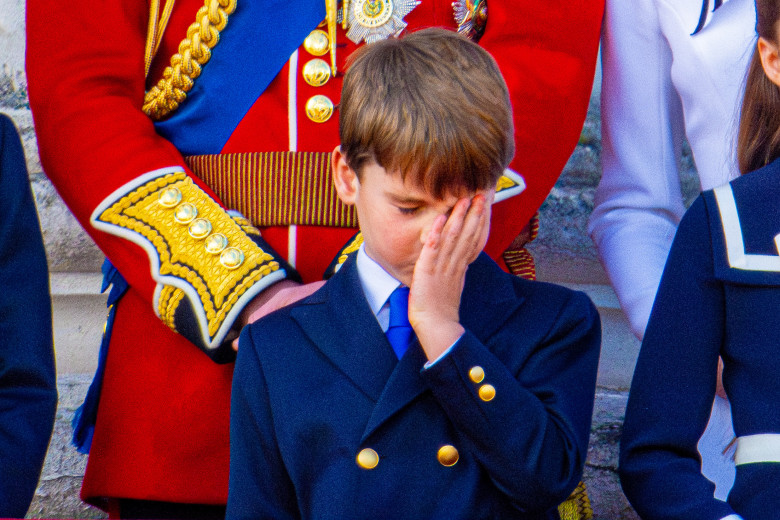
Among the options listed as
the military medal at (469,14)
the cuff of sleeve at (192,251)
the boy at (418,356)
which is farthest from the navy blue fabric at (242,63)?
the boy at (418,356)

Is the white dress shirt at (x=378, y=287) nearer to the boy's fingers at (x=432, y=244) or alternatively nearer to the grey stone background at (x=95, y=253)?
the boy's fingers at (x=432, y=244)

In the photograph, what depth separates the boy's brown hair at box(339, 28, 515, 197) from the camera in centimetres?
156

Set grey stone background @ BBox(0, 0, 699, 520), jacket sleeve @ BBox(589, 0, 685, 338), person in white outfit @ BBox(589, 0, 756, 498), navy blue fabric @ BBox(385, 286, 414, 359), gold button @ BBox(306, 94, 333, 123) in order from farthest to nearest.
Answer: grey stone background @ BBox(0, 0, 699, 520) < jacket sleeve @ BBox(589, 0, 685, 338) < person in white outfit @ BBox(589, 0, 756, 498) < gold button @ BBox(306, 94, 333, 123) < navy blue fabric @ BBox(385, 286, 414, 359)

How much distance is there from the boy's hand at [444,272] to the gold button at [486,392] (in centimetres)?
8

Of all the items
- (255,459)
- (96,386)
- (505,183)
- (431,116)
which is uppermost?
(431,116)

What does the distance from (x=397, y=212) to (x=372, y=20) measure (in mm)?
570

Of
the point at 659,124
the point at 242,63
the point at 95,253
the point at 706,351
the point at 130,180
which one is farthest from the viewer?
the point at 95,253

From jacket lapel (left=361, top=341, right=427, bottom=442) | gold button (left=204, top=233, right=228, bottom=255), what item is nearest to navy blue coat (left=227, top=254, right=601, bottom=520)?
jacket lapel (left=361, top=341, right=427, bottom=442)

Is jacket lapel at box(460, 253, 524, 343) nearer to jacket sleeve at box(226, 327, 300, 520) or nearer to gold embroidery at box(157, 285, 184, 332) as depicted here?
jacket sleeve at box(226, 327, 300, 520)

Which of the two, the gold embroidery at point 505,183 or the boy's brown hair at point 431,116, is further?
the gold embroidery at point 505,183

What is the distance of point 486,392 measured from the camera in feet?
4.99

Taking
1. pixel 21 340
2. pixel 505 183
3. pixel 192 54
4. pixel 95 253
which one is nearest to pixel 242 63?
pixel 192 54

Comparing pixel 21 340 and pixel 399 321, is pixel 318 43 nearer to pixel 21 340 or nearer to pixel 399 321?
pixel 399 321

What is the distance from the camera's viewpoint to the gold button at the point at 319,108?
2.00m
